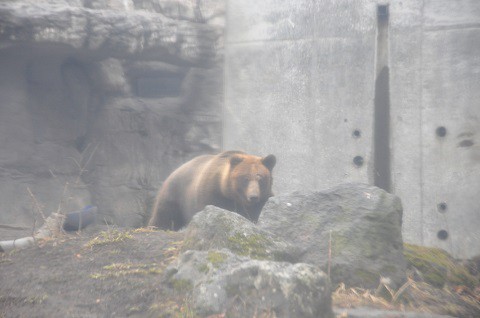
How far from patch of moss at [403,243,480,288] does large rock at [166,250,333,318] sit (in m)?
1.82

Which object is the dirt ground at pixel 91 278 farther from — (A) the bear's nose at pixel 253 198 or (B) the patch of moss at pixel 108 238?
(A) the bear's nose at pixel 253 198

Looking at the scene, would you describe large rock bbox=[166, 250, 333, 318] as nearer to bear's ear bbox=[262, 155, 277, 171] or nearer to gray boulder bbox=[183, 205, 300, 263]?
gray boulder bbox=[183, 205, 300, 263]

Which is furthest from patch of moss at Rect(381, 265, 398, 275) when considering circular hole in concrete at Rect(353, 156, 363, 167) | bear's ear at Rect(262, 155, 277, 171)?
circular hole in concrete at Rect(353, 156, 363, 167)

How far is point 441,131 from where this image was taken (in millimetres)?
7445

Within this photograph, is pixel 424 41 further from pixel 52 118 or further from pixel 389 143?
pixel 52 118

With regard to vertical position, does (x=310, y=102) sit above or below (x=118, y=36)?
below

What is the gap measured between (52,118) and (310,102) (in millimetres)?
3757

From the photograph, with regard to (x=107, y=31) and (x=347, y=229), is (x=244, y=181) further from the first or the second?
(x=107, y=31)

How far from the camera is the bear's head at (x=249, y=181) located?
6387 mm

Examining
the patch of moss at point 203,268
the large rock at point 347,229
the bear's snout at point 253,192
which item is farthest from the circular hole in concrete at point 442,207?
the patch of moss at point 203,268

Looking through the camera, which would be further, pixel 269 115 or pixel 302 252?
pixel 269 115

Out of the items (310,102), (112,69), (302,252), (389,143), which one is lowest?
(302,252)

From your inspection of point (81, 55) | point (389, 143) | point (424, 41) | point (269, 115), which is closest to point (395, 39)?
point (424, 41)

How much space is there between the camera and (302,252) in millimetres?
4008
